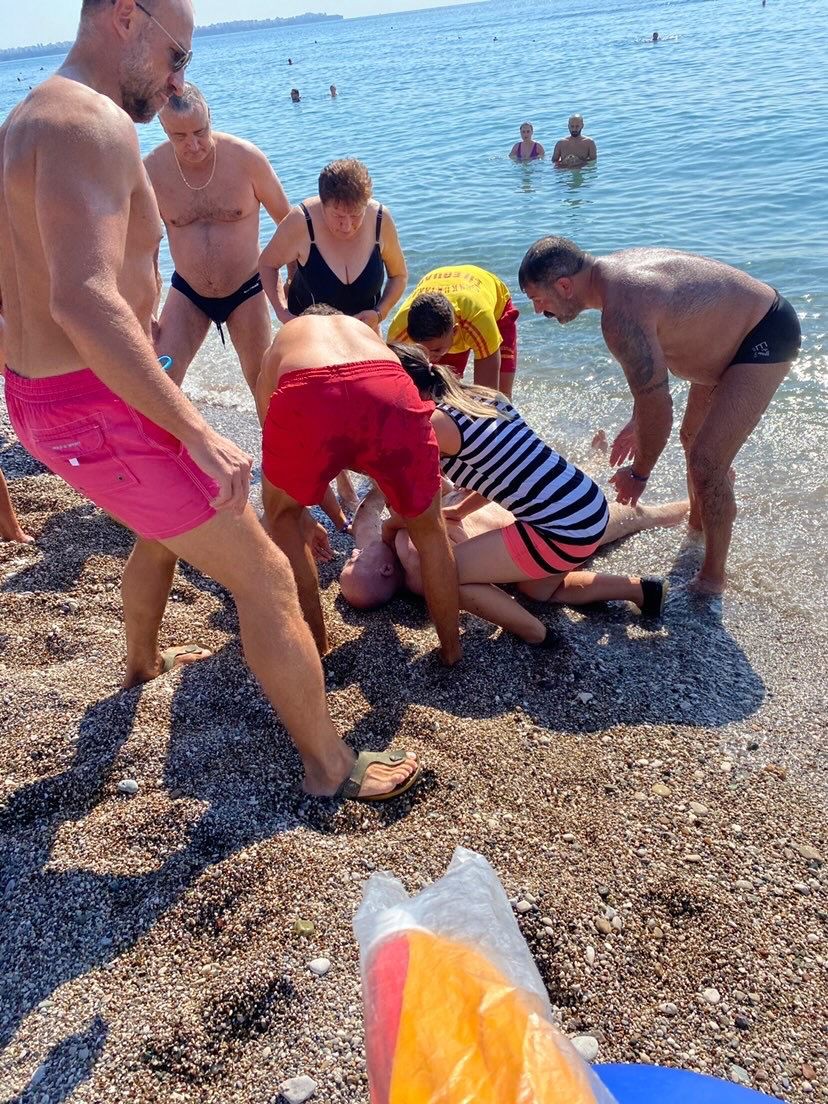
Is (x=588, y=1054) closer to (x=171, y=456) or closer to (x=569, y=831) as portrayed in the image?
(x=569, y=831)

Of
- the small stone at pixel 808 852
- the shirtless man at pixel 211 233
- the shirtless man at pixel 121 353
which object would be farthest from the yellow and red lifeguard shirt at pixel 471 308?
the small stone at pixel 808 852

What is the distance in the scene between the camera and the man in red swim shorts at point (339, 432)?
9.64 ft

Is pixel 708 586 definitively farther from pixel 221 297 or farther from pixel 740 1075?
pixel 221 297

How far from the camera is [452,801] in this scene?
8.75 ft

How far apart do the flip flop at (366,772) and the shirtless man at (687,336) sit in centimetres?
202

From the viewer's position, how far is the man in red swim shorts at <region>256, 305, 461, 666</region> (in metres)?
2.94

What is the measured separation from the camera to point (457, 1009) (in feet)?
4.27

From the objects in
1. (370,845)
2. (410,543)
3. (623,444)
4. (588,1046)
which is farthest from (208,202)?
(588,1046)

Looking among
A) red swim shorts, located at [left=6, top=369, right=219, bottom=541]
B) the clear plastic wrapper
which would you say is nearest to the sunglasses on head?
red swim shorts, located at [left=6, top=369, right=219, bottom=541]

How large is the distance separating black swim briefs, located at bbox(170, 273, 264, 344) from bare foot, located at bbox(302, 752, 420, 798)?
3.06 m

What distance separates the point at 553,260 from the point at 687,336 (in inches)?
28.8

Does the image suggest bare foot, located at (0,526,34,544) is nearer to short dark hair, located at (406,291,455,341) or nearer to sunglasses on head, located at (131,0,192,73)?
short dark hair, located at (406,291,455,341)

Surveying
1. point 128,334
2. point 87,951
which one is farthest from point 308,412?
point 87,951

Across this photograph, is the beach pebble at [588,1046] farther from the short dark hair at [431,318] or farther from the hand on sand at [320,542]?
the short dark hair at [431,318]
